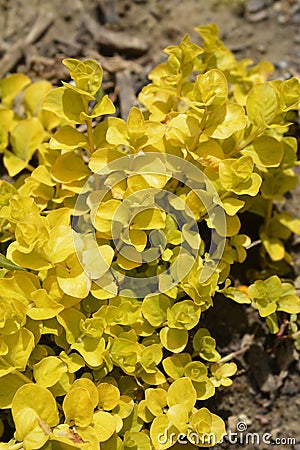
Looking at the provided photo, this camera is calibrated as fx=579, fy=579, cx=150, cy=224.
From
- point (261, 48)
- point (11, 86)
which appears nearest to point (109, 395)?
point (11, 86)

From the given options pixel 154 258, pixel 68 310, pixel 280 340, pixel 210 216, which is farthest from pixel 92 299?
pixel 280 340

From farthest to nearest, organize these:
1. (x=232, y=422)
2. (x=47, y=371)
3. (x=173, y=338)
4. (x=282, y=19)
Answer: (x=282, y=19) < (x=232, y=422) < (x=173, y=338) < (x=47, y=371)

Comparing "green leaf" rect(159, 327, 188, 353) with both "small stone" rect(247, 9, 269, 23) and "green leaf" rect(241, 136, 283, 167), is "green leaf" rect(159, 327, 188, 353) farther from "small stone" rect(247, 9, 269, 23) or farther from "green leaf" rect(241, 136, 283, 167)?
"small stone" rect(247, 9, 269, 23)

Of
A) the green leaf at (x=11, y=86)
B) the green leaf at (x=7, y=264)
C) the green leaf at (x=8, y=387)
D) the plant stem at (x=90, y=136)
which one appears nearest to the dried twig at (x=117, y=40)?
the green leaf at (x=11, y=86)

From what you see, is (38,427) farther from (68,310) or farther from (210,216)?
(210,216)

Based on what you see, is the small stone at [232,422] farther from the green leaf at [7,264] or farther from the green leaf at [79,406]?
the green leaf at [7,264]

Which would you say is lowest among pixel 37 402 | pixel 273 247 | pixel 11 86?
pixel 273 247

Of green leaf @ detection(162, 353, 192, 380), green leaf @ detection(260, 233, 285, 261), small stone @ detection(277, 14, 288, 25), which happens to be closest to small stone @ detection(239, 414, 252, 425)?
green leaf @ detection(162, 353, 192, 380)

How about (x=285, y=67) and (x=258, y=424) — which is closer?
(x=258, y=424)

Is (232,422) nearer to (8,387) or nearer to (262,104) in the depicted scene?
(8,387)

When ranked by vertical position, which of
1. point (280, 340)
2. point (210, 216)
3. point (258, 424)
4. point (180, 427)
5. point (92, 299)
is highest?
point (210, 216)
